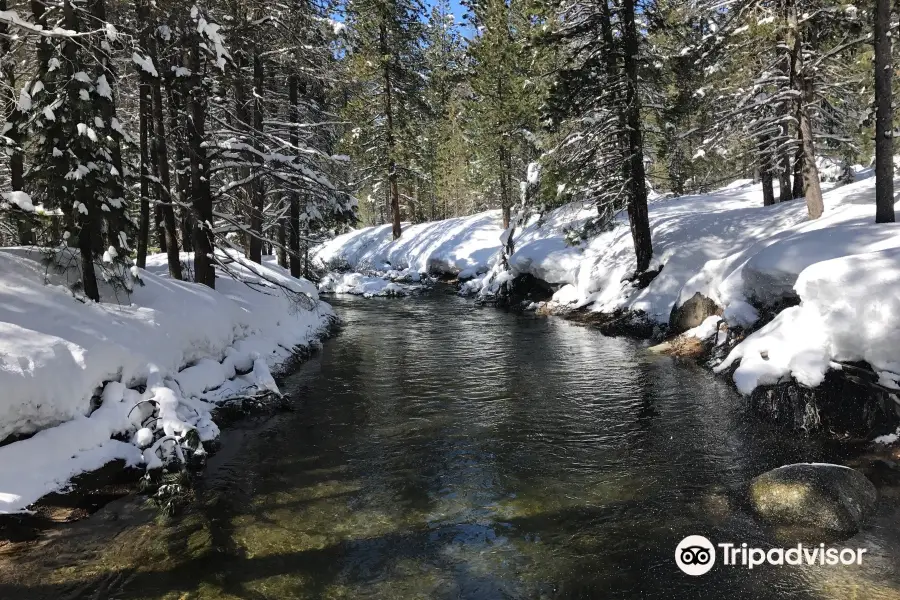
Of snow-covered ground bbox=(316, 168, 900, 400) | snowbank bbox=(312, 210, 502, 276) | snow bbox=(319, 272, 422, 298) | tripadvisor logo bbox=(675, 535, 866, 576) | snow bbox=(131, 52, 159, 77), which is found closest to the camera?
tripadvisor logo bbox=(675, 535, 866, 576)

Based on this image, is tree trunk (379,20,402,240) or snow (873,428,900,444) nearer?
snow (873,428,900,444)

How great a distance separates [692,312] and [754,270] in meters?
2.68

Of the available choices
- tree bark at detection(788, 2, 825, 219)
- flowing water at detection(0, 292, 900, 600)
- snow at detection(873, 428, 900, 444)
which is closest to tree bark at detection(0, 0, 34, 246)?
flowing water at detection(0, 292, 900, 600)

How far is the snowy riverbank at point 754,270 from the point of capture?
8352mm

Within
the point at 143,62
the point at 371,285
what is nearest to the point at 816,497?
the point at 143,62

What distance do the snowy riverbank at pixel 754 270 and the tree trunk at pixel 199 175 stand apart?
37.8ft

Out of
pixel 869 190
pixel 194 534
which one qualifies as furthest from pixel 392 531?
pixel 869 190

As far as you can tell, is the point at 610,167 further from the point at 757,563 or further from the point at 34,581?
the point at 34,581

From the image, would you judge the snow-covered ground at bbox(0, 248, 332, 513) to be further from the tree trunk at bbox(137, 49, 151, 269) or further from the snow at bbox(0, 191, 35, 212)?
the tree trunk at bbox(137, 49, 151, 269)

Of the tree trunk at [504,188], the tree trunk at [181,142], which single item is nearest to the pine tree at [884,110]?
the tree trunk at [181,142]

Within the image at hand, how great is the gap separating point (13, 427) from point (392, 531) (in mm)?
4521

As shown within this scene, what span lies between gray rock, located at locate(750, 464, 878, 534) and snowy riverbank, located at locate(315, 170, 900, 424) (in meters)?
2.23

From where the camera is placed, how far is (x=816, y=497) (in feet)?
20.3

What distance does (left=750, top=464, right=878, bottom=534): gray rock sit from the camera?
5.99 meters
